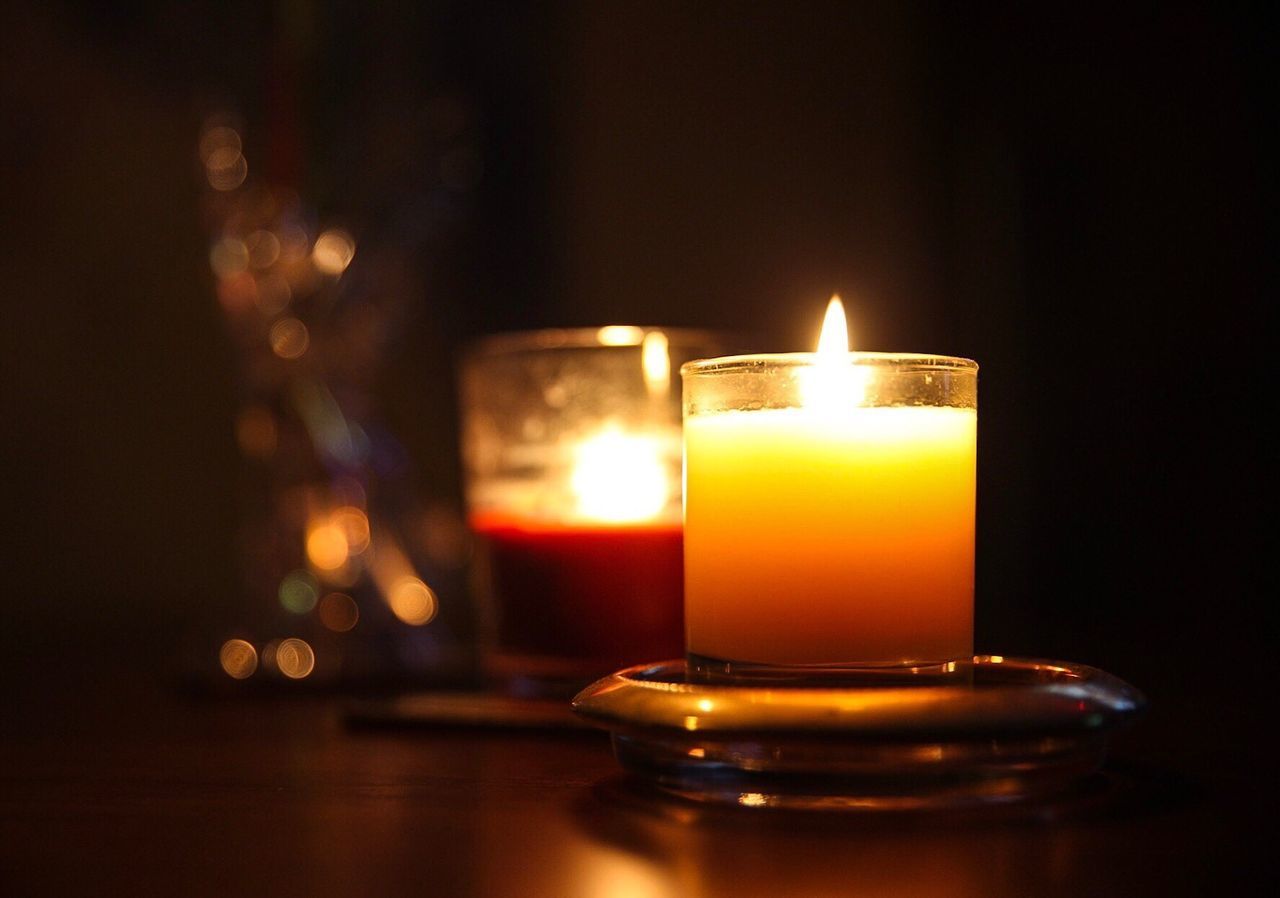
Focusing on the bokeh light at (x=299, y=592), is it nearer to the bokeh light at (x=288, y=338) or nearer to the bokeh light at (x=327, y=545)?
the bokeh light at (x=327, y=545)

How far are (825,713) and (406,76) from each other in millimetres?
1417

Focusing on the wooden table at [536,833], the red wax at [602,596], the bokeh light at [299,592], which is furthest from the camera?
the bokeh light at [299,592]

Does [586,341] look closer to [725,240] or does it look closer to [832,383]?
[832,383]

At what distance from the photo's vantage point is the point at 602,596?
81 cm

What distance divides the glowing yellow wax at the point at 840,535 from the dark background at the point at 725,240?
829 millimetres

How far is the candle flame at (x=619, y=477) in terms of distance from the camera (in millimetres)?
827

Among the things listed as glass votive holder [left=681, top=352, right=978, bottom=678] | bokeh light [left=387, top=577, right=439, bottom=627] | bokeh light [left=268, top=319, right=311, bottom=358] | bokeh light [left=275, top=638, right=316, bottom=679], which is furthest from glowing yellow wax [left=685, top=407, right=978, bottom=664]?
bokeh light [left=387, top=577, right=439, bottom=627]

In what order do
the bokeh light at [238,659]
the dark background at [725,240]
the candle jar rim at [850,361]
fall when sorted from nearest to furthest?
the candle jar rim at [850,361] → the bokeh light at [238,659] → the dark background at [725,240]

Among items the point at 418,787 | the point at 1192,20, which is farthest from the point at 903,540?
the point at 1192,20

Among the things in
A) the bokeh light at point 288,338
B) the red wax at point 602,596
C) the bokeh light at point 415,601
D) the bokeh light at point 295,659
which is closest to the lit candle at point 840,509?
the red wax at point 602,596

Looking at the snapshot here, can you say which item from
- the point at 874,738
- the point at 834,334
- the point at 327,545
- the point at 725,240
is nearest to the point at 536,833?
the point at 874,738

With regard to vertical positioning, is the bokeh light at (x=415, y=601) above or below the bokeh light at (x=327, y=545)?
below

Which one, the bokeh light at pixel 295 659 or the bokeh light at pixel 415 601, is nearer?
the bokeh light at pixel 295 659

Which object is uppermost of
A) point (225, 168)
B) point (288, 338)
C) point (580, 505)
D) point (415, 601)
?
point (225, 168)
